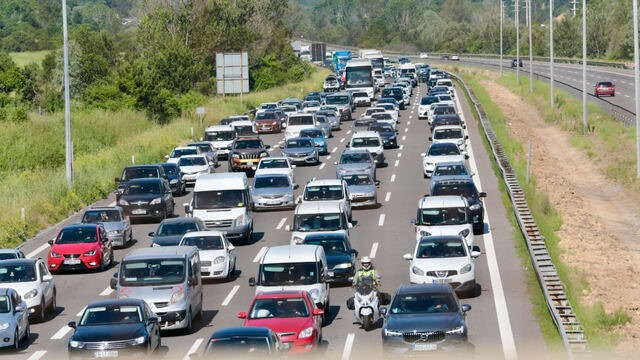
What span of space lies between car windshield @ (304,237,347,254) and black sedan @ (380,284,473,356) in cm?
846

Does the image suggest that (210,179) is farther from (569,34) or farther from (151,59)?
(569,34)

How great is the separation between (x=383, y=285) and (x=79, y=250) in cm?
926

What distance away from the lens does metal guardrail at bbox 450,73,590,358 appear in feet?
79.9

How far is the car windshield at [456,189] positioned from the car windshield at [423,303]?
17187mm

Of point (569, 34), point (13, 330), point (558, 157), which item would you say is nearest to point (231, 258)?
point (13, 330)

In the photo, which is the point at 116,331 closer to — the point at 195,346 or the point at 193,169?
the point at 195,346

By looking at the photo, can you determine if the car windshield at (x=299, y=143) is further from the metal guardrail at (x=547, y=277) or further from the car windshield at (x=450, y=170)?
the car windshield at (x=450, y=170)

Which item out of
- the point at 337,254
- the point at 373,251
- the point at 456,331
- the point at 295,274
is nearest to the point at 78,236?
the point at 337,254

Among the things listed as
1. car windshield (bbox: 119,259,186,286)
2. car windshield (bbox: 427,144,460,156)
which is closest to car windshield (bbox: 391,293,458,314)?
car windshield (bbox: 119,259,186,286)

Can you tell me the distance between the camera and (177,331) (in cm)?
2742

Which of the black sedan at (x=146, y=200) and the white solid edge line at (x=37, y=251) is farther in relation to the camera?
the black sedan at (x=146, y=200)

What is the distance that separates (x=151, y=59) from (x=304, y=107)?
29707mm

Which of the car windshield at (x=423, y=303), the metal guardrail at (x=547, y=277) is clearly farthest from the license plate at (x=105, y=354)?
the metal guardrail at (x=547, y=277)

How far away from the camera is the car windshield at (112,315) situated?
23.7 meters
